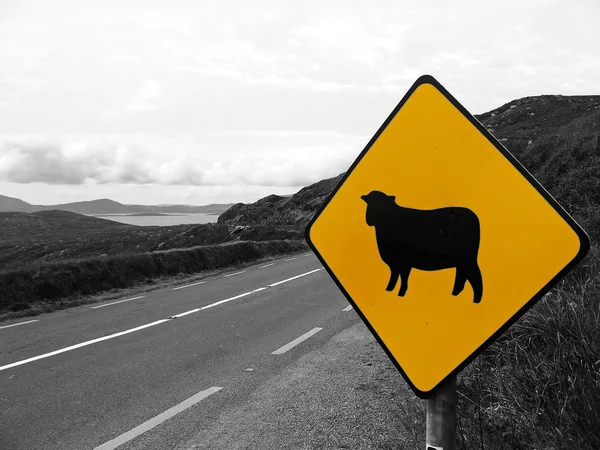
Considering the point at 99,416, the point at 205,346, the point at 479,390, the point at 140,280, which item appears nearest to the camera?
the point at 479,390

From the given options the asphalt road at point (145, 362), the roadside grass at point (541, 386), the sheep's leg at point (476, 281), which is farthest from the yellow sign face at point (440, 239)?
the asphalt road at point (145, 362)

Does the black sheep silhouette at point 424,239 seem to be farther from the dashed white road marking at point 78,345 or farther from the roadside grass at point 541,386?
the dashed white road marking at point 78,345

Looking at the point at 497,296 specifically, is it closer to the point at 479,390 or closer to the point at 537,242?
the point at 537,242

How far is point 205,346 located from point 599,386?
17.0 feet

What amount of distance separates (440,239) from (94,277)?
13209mm

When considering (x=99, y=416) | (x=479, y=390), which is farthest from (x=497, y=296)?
(x=99, y=416)

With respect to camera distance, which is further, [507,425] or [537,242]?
[507,425]

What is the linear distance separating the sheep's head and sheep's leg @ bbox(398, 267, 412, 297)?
0.61 feet

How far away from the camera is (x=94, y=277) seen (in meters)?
12.9

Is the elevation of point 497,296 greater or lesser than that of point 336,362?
greater

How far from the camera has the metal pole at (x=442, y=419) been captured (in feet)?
4.34

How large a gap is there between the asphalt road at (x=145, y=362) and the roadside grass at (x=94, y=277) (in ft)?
3.81

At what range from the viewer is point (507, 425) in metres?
2.87

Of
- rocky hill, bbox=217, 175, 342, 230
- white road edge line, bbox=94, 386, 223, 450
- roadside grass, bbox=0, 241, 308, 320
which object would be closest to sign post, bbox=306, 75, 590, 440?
white road edge line, bbox=94, 386, 223, 450
